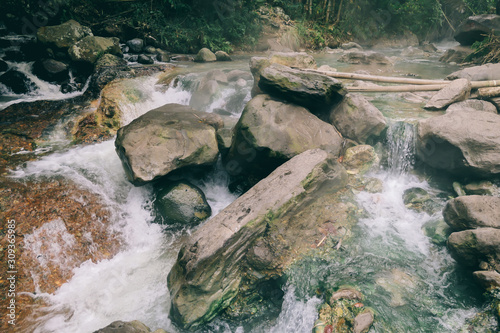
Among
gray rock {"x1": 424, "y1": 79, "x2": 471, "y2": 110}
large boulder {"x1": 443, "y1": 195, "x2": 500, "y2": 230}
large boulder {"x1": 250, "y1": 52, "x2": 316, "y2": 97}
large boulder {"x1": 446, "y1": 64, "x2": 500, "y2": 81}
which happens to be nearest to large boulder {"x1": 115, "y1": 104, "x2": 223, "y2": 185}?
large boulder {"x1": 250, "y1": 52, "x2": 316, "y2": 97}

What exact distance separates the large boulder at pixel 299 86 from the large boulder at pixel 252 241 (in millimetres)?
1387

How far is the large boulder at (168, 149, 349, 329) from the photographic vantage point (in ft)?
10.4

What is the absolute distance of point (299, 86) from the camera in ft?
17.0

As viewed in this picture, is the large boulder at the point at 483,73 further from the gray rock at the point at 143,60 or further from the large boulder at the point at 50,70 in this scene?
the large boulder at the point at 50,70

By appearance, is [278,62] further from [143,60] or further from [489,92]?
[143,60]

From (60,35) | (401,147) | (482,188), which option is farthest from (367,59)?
(60,35)

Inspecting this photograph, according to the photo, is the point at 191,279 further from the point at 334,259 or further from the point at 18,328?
the point at 18,328

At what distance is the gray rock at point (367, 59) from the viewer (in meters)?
11.0

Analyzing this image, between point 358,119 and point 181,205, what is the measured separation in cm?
375

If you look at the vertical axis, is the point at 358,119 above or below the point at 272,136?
above

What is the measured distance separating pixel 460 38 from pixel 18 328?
53.5ft

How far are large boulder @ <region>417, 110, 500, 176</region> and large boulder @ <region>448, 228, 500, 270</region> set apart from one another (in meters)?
1.69

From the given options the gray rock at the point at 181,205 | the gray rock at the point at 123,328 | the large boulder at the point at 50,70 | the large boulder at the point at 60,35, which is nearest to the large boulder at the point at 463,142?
the gray rock at the point at 181,205

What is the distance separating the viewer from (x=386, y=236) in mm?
4145
